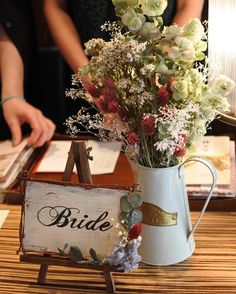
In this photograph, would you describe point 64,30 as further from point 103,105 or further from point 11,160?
point 103,105

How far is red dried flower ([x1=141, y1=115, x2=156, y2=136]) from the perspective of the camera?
95 cm

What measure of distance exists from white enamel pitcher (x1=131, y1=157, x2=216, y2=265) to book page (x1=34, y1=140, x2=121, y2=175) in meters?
0.42

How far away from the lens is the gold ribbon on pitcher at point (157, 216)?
1046 mm

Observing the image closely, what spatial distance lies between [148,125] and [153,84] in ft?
0.27

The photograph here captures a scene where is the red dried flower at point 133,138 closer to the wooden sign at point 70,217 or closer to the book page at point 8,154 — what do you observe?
the wooden sign at point 70,217

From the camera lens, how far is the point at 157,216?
1.05 m

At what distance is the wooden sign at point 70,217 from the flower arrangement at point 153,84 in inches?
4.6

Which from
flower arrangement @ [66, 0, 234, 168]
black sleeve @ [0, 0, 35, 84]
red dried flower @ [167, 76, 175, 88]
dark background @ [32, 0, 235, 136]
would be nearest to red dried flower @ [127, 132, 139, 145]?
flower arrangement @ [66, 0, 234, 168]

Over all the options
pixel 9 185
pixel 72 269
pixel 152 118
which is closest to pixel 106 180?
pixel 9 185

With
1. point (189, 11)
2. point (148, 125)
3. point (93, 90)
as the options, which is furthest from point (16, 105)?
point (148, 125)

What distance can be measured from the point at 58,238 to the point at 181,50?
407 millimetres

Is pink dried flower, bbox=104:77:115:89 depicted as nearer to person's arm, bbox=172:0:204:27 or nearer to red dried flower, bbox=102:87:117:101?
red dried flower, bbox=102:87:117:101

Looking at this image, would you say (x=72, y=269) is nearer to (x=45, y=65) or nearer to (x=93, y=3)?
(x=93, y=3)

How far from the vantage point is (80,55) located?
1763 mm
